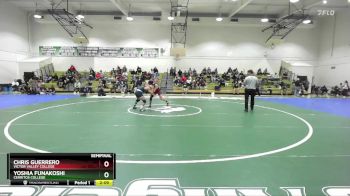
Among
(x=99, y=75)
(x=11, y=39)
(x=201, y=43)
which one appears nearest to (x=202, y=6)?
(x=201, y=43)

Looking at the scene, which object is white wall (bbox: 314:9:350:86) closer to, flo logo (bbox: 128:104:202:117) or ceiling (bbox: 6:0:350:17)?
ceiling (bbox: 6:0:350:17)

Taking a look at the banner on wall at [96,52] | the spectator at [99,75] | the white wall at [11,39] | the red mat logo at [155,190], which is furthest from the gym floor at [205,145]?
the banner on wall at [96,52]

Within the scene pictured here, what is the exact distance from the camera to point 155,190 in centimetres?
365

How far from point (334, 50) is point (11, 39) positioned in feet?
111

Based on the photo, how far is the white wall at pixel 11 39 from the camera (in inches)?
977

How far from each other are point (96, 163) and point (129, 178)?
2.07m

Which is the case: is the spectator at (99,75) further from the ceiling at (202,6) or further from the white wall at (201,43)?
the ceiling at (202,6)

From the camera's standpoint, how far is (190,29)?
96.2 ft

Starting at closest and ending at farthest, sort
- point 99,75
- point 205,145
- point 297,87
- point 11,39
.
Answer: point 205,145 → point 297,87 → point 11,39 → point 99,75

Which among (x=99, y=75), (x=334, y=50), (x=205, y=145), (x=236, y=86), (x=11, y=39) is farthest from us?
(x=99, y=75)
